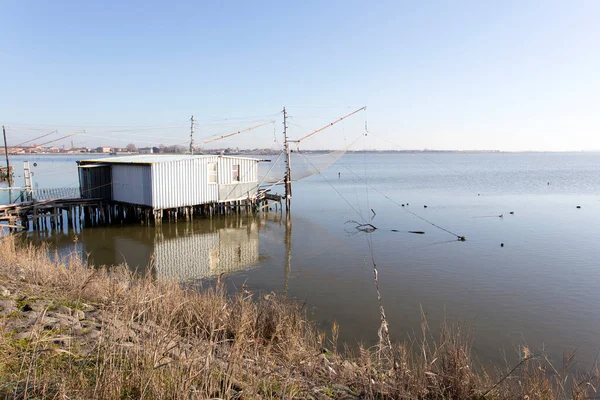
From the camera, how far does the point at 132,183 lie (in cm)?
2114

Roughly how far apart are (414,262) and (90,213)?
1657 cm

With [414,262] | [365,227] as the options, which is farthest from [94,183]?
[414,262]

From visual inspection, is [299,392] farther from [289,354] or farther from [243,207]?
[243,207]

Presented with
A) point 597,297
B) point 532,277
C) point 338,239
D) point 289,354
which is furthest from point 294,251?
point 289,354

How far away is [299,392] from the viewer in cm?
442

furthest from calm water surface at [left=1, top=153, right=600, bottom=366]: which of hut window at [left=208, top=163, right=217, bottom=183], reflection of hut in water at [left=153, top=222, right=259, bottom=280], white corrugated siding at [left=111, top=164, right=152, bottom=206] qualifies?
hut window at [left=208, top=163, right=217, bottom=183]

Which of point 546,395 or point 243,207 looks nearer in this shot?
point 546,395

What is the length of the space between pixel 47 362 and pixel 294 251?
13605 mm

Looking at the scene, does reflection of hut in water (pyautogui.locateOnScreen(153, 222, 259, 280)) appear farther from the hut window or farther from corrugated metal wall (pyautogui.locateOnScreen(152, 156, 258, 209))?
the hut window

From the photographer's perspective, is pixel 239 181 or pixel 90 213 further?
pixel 239 181

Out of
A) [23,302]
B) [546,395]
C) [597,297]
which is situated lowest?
[597,297]

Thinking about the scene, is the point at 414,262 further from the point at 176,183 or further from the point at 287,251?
the point at 176,183

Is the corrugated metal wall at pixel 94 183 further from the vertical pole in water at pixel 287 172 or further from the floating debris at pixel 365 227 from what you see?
the floating debris at pixel 365 227

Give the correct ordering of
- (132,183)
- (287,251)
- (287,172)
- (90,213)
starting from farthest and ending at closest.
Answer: (287,172)
(90,213)
(132,183)
(287,251)
